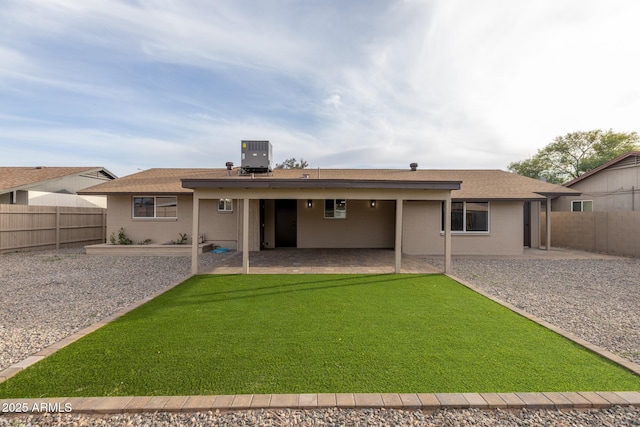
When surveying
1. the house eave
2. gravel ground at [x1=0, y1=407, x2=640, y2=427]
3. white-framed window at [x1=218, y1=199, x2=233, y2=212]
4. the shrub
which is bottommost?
gravel ground at [x1=0, y1=407, x2=640, y2=427]

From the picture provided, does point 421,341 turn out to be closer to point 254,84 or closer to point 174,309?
point 174,309

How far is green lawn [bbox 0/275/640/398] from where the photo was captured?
2.88 meters

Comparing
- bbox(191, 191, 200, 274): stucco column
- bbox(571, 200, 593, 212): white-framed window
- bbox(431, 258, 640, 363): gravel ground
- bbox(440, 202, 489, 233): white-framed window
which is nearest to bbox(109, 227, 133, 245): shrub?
bbox(191, 191, 200, 274): stucco column

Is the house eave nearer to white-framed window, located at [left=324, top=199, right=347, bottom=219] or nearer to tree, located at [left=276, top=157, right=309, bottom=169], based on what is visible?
white-framed window, located at [left=324, top=199, right=347, bottom=219]

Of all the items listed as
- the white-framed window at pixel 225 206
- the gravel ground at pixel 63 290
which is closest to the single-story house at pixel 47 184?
the gravel ground at pixel 63 290

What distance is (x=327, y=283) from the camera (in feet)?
23.1

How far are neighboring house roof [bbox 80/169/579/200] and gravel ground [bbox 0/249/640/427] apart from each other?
2839 mm

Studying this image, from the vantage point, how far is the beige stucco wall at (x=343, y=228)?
13.0m

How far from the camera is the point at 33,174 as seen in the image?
56.3 feet

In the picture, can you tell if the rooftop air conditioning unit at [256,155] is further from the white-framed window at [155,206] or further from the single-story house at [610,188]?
the single-story house at [610,188]

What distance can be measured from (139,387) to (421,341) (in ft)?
10.5

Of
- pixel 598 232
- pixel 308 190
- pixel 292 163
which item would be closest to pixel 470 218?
pixel 598 232

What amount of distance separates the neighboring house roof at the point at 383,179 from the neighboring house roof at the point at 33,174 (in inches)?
210

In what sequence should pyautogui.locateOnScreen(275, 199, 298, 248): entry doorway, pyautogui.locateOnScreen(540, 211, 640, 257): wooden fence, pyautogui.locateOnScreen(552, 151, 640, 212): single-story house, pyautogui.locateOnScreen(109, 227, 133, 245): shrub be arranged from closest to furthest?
pyautogui.locateOnScreen(540, 211, 640, 257): wooden fence → pyautogui.locateOnScreen(109, 227, 133, 245): shrub → pyautogui.locateOnScreen(275, 199, 298, 248): entry doorway → pyautogui.locateOnScreen(552, 151, 640, 212): single-story house
